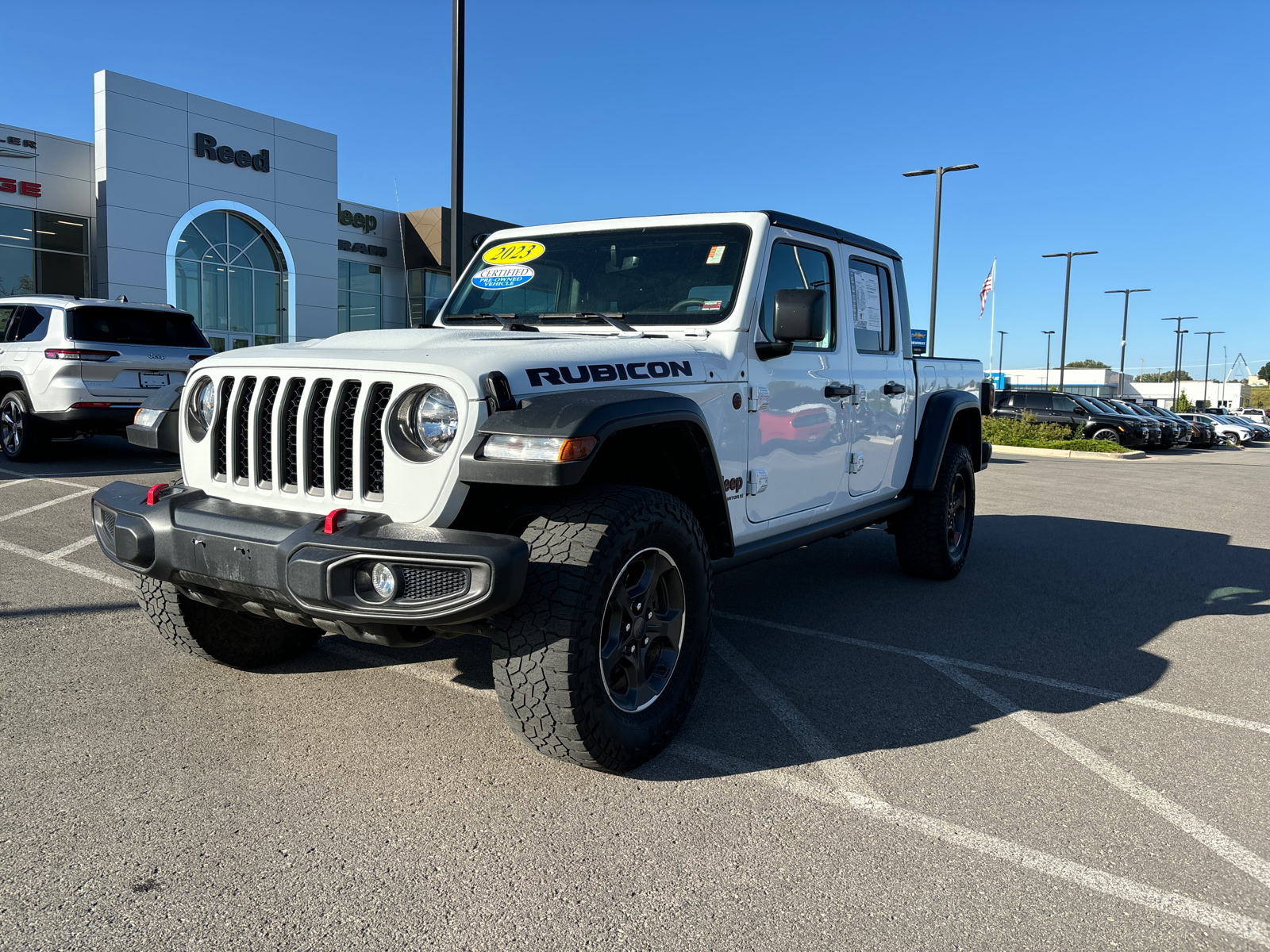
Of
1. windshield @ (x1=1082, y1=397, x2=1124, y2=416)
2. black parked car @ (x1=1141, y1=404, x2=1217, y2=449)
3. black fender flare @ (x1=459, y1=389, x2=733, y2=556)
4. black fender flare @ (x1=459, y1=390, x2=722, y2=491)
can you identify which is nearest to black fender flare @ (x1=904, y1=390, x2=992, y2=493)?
black fender flare @ (x1=459, y1=389, x2=733, y2=556)

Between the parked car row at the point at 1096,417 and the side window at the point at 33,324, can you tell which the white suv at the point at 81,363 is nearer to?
the side window at the point at 33,324

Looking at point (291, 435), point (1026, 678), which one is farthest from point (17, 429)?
point (1026, 678)

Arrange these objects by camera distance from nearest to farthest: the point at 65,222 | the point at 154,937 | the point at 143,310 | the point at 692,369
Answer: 1. the point at 154,937
2. the point at 692,369
3. the point at 143,310
4. the point at 65,222

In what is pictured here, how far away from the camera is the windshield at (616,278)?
13.8 feet

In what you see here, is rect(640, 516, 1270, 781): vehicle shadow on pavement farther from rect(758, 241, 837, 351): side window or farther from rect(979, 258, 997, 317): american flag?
rect(979, 258, 997, 317): american flag

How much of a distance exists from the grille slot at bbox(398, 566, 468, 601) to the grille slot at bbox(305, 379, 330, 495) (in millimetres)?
577

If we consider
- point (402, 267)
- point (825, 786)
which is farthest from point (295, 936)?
point (402, 267)

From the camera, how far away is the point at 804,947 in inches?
90.0

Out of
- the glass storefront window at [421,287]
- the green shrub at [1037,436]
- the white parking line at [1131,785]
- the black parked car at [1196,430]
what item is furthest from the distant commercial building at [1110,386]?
the white parking line at [1131,785]

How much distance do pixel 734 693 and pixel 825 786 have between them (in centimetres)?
87

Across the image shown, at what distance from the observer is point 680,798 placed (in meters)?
3.05

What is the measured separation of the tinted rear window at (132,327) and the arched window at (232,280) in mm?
13419

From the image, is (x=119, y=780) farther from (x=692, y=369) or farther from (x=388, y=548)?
(x=692, y=369)

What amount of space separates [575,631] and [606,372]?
3.07 feet
